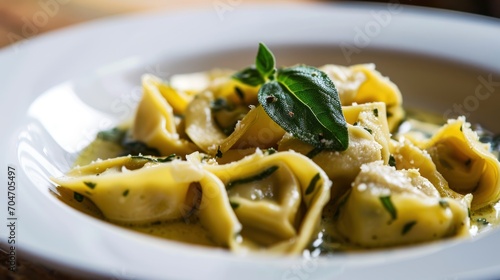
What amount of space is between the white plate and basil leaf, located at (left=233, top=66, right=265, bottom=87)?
1.18 meters

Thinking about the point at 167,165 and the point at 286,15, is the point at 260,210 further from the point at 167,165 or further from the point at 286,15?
the point at 286,15

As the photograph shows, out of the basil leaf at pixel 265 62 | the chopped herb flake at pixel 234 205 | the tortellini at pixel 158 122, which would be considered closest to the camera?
the chopped herb flake at pixel 234 205

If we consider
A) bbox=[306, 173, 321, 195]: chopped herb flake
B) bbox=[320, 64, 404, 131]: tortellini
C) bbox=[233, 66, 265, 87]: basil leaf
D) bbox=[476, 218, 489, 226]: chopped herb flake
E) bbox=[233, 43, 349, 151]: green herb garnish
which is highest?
bbox=[233, 43, 349, 151]: green herb garnish

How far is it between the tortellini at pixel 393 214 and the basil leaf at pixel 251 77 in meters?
1.08

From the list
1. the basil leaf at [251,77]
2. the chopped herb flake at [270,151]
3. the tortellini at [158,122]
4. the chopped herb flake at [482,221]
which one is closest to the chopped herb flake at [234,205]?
the chopped herb flake at [270,151]

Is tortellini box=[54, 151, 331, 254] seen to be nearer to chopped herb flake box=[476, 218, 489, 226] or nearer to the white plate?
the white plate

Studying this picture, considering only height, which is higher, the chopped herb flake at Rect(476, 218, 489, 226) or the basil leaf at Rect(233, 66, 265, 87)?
the basil leaf at Rect(233, 66, 265, 87)

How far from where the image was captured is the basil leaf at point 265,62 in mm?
3867

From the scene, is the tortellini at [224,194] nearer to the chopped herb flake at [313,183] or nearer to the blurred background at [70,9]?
the chopped herb flake at [313,183]

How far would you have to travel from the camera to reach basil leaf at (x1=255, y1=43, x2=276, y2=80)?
3.87 metres

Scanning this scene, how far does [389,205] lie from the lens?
3.02 metres

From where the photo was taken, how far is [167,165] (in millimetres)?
3271

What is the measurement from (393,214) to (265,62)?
1346 millimetres

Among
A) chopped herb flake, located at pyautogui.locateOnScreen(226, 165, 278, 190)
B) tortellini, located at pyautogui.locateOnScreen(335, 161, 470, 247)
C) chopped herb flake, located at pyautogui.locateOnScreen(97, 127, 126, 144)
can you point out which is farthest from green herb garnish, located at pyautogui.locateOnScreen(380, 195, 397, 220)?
chopped herb flake, located at pyautogui.locateOnScreen(97, 127, 126, 144)
